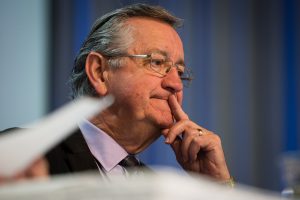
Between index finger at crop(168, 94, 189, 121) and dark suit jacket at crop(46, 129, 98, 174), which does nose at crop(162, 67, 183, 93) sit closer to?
index finger at crop(168, 94, 189, 121)

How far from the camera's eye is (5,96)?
125 centimetres

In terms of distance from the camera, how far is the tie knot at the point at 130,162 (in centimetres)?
115

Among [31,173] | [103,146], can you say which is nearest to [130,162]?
[103,146]

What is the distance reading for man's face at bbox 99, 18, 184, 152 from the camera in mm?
1191

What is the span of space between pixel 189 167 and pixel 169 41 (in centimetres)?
40

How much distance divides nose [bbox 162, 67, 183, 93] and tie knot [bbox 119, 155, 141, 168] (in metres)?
0.24

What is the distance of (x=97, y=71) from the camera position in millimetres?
1239

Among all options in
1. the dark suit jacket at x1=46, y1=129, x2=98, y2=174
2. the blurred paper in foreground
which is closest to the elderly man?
the dark suit jacket at x1=46, y1=129, x2=98, y2=174

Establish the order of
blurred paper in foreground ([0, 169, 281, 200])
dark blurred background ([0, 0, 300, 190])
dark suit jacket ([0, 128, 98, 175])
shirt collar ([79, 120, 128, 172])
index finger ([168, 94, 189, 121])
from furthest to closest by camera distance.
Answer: dark blurred background ([0, 0, 300, 190]), index finger ([168, 94, 189, 121]), shirt collar ([79, 120, 128, 172]), dark suit jacket ([0, 128, 98, 175]), blurred paper in foreground ([0, 169, 281, 200])

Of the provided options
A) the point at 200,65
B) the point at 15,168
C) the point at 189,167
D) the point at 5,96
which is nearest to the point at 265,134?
the point at 200,65

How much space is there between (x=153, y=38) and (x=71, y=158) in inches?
18.8

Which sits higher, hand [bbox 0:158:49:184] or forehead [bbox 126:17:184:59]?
forehead [bbox 126:17:184:59]

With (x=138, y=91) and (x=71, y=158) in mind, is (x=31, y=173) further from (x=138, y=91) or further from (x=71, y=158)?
(x=138, y=91)

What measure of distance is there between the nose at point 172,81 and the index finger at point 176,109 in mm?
27
